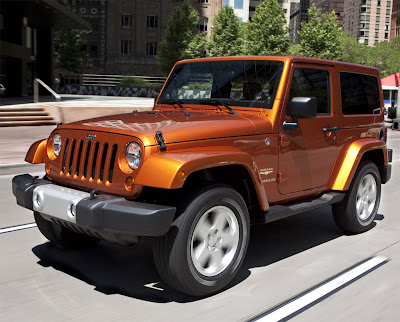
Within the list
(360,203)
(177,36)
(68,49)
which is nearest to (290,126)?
(360,203)

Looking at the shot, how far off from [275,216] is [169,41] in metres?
58.5

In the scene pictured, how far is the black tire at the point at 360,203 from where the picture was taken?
5.91 m

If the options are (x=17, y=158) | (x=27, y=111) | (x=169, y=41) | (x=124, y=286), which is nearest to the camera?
(x=124, y=286)

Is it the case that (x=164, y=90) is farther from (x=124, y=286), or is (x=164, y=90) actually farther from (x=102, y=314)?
(x=102, y=314)

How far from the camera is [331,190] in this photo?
18.7ft

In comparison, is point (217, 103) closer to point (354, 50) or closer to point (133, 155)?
point (133, 155)

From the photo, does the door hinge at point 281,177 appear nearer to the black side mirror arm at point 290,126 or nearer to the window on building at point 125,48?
the black side mirror arm at point 290,126

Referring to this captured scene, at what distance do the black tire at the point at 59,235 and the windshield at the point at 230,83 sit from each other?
162cm

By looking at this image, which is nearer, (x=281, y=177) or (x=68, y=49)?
(x=281, y=177)

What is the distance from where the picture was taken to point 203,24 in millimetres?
72938

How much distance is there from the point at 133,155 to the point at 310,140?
204 centimetres

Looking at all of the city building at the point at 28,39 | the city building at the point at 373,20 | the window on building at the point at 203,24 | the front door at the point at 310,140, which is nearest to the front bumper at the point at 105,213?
the front door at the point at 310,140

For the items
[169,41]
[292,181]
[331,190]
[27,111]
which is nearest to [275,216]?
[292,181]

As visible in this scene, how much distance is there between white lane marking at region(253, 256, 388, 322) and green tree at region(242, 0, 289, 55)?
5244 centimetres
